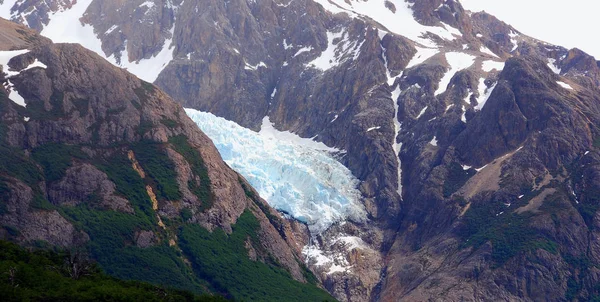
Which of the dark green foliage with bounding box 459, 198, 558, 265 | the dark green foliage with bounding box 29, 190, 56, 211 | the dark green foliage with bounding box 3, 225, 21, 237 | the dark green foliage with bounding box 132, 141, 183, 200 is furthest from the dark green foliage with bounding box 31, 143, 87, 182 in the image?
the dark green foliage with bounding box 459, 198, 558, 265

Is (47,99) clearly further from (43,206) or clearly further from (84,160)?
(43,206)

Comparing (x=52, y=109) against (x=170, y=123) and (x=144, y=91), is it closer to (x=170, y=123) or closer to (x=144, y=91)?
(x=144, y=91)

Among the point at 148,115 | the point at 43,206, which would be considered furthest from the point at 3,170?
the point at 148,115

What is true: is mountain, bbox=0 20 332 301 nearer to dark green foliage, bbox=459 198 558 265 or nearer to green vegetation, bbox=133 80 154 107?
green vegetation, bbox=133 80 154 107

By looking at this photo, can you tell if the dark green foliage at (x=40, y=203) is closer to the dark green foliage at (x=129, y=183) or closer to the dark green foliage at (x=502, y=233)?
the dark green foliage at (x=129, y=183)

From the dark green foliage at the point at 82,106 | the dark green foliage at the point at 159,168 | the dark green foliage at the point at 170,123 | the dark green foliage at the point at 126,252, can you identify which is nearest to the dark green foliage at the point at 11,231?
the dark green foliage at the point at 126,252
